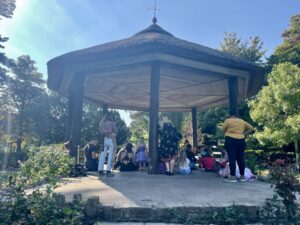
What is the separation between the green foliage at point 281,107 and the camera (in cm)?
1416

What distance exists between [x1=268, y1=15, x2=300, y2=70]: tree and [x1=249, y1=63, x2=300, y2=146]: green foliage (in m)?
6.21

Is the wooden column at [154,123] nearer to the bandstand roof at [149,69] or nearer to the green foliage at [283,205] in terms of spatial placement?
the bandstand roof at [149,69]

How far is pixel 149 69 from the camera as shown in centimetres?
821

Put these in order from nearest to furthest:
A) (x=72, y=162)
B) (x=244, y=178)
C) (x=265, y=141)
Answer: (x=244, y=178), (x=72, y=162), (x=265, y=141)

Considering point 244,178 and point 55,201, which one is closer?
point 55,201

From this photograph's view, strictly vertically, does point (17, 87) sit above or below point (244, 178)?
above

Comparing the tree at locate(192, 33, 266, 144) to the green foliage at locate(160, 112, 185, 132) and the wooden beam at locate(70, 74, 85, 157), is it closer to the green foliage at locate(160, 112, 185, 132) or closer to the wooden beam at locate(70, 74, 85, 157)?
the green foliage at locate(160, 112, 185, 132)

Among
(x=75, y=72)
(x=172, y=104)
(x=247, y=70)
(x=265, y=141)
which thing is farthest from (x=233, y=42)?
(x=75, y=72)

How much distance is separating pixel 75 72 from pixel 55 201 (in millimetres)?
5576

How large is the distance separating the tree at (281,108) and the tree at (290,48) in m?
6.22

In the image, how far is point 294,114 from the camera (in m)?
14.5

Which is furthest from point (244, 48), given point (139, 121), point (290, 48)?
point (139, 121)

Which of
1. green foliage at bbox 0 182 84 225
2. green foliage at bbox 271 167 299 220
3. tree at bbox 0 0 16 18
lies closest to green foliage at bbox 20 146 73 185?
green foliage at bbox 0 182 84 225

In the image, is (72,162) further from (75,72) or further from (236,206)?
(236,206)
